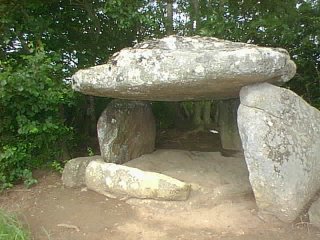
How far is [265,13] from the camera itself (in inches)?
255

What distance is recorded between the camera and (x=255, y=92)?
4.03 metres

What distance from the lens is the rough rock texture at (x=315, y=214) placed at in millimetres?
3789

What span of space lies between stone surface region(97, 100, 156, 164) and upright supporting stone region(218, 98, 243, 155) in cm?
118

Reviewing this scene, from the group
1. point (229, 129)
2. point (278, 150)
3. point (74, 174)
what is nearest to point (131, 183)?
point (74, 174)

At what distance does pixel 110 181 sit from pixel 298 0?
455cm

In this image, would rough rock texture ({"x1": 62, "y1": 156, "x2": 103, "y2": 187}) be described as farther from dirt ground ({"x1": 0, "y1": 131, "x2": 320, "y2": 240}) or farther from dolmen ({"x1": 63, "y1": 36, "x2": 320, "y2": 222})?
dolmen ({"x1": 63, "y1": 36, "x2": 320, "y2": 222})

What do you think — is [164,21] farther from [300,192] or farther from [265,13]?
[300,192]

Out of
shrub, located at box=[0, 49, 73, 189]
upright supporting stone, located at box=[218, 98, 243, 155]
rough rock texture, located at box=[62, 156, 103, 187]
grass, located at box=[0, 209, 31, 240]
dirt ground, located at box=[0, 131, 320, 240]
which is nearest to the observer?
grass, located at box=[0, 209, 31, 240]

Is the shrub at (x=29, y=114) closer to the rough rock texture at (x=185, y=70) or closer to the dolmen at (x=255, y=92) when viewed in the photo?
the rough rock texture at (x=185, y=70)

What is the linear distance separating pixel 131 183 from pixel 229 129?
2129mm

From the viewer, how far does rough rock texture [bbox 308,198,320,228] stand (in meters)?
3.79

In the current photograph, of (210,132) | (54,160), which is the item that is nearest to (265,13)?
(210,132)

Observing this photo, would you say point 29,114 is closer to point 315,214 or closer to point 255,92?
point 255,92

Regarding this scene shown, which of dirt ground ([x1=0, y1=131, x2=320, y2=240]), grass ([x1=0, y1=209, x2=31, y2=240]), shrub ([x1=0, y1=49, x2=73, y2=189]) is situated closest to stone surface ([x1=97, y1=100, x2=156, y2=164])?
dirt ground ([x1=0, y1=131, x2=320, y2=240])
